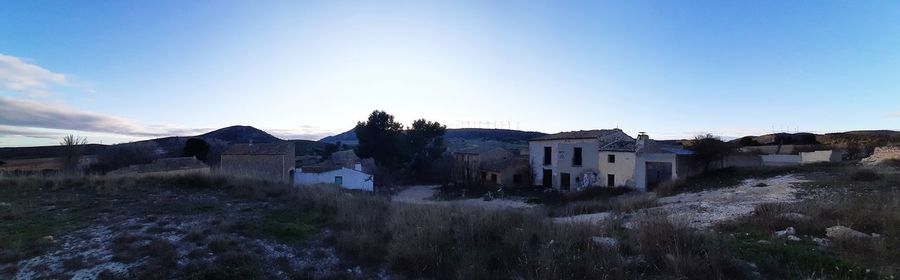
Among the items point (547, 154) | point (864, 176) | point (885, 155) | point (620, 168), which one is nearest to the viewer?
point (864, 176)

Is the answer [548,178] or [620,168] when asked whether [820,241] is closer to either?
[620,168]

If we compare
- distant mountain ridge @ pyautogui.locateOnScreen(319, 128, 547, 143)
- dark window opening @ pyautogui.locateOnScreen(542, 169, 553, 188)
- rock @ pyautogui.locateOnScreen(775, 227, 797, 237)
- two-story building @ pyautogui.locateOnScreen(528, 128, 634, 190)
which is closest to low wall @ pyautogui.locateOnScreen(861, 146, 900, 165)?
two-story building @ pyautogui.locateOnScreen(528, 128, 634, 190)

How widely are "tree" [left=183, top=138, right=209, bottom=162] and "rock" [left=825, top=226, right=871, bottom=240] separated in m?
48.8

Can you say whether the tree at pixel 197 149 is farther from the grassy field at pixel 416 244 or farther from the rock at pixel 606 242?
the rock at pixel 606 242

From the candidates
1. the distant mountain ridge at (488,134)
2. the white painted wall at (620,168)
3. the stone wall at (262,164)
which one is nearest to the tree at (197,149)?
the stone wall at (262,164)

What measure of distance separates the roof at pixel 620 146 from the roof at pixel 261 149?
79.2 feet

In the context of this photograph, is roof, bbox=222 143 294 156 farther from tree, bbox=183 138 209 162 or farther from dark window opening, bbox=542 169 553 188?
dark window opening, bbox=542 169 553 188

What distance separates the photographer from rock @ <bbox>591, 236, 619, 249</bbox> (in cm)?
600

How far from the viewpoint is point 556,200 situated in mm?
27391

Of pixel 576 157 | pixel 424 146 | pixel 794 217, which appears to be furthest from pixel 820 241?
pixel 424 146

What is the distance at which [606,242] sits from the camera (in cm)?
627

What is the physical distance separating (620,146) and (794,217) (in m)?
23.2

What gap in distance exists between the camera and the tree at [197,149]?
45.0 metres

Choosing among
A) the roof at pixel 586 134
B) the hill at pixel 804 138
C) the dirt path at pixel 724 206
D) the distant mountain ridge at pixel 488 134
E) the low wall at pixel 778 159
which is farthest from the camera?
the distant mountain ridge at pixel 488 134
